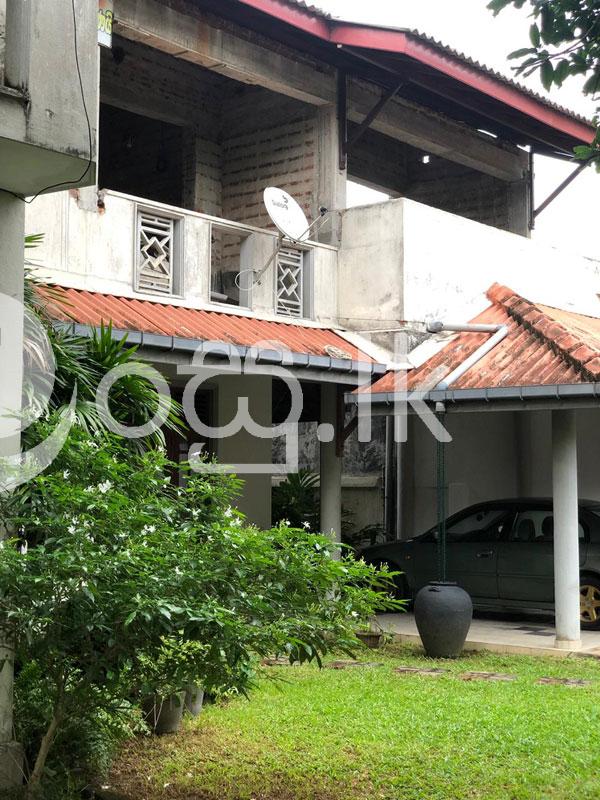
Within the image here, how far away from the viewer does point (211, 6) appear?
1225 cm

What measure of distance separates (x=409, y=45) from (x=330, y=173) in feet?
6.04

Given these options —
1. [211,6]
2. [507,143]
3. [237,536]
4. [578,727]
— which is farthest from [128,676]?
[507,143]

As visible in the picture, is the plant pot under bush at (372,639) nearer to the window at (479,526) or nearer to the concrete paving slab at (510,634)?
the concrete paving slab at (510,634)

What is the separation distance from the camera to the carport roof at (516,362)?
37.4 feet

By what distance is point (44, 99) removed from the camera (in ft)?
20.9

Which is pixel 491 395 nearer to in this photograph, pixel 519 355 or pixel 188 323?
pixel 519 355

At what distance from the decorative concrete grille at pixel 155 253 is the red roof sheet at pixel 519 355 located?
277cm

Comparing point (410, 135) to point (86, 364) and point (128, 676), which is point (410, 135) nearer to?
point (86, 364)


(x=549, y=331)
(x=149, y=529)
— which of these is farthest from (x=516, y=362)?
(x=149, y=529)

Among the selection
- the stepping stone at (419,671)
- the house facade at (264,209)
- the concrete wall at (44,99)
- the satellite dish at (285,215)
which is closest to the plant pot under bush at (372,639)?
the stepping stone at (419,671)

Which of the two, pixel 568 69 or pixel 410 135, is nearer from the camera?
pixel 568 69

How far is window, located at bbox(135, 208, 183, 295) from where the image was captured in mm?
11445

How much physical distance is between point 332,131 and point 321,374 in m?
3.84

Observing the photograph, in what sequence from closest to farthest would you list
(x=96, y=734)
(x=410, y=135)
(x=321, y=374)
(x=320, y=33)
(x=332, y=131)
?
1. (x=96, y=734)
2. (x=321, y=374)
3. (x=320, y=33)
4. (x=332, y=131)
5. (x=410, y=135)
